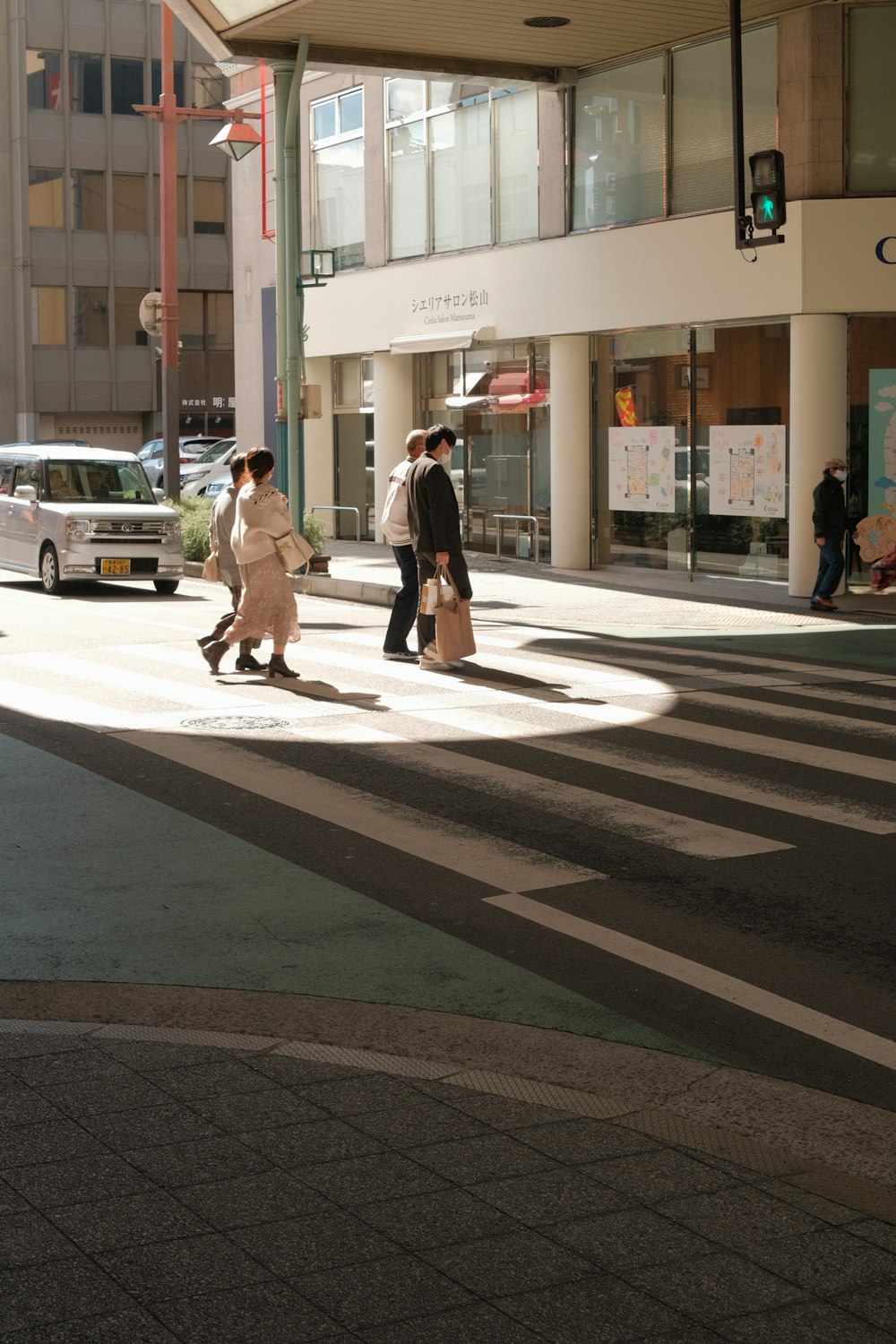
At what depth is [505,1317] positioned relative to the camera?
346 centimetres

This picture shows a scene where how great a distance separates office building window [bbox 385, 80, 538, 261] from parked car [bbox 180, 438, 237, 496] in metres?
12.1

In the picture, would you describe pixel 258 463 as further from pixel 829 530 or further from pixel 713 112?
pixel 713 112

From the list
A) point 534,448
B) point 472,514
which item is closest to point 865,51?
point 534,448

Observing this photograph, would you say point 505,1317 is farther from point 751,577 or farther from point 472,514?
point 472,514

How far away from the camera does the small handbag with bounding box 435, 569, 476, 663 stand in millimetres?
13820

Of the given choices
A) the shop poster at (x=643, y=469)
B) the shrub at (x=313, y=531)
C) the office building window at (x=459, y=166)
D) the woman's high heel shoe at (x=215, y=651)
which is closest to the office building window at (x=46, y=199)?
the office building window at (x=459, y=166)

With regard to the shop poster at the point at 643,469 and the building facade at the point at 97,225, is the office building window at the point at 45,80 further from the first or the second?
the shop poster at the point at 643,469

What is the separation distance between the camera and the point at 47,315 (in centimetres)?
6456

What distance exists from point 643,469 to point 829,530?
5168mm

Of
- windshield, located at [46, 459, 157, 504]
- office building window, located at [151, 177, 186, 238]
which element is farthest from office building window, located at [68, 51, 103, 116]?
windshield, located at [46, 459, 157, 504]

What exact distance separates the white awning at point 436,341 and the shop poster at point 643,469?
11.6ft

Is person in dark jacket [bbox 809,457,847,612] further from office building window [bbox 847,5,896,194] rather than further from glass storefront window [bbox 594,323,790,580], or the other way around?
office building window [bbox 847,5,896,194]

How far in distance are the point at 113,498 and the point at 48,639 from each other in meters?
6.35

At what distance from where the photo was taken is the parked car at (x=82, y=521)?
69.3ft
